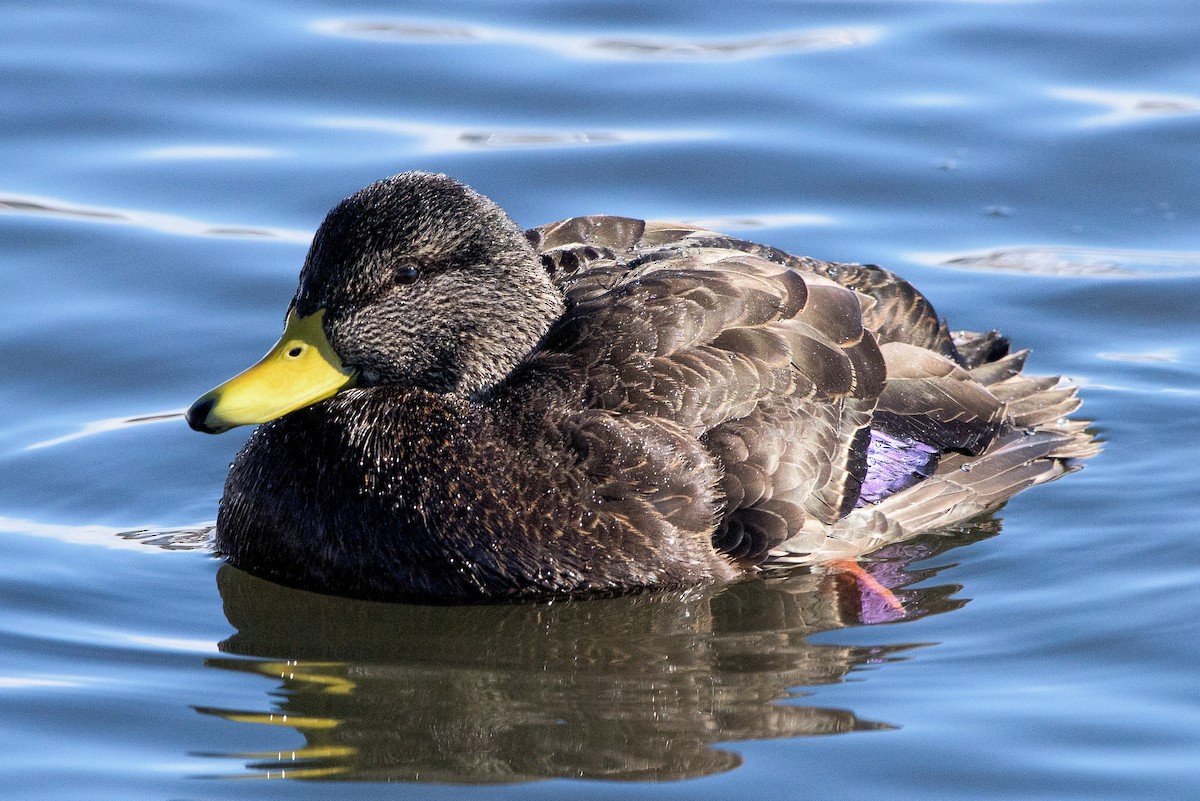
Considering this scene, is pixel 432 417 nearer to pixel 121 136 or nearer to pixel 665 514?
pixel 665 514

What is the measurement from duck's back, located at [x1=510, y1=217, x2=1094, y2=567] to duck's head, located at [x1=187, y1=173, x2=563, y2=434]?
25 centimetres

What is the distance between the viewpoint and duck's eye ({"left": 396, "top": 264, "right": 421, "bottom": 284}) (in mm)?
7922

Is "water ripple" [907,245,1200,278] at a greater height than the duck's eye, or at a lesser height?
greater

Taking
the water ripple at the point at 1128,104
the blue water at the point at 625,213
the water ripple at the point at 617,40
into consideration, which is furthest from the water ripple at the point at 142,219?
the water ripple at the point at 1128,104

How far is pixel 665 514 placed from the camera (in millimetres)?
7832

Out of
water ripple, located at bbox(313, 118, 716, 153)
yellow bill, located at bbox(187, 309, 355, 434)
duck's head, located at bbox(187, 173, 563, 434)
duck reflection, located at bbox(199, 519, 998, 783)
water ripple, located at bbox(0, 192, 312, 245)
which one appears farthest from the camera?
water ripple, located at bbox(313, 118, 716, 153)

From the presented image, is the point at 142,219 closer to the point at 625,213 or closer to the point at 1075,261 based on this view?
the point at 625,213

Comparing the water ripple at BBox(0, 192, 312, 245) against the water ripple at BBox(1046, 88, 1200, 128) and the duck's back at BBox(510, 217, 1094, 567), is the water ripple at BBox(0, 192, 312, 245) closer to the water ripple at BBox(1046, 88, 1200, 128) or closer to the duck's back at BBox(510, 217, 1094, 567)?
the duck's back at BBox(510, 217, 1094, 567)

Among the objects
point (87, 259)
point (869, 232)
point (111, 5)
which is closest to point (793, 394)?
point (869, 232)

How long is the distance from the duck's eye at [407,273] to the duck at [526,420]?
1 centimetres

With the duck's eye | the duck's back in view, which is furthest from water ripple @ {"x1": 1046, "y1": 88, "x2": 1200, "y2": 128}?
the duck's eye

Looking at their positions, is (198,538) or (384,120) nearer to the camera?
(198,538)

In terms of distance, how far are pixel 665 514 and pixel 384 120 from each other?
5.67 m

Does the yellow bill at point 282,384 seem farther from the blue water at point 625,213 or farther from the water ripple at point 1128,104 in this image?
the water ripple at point 1128,104
